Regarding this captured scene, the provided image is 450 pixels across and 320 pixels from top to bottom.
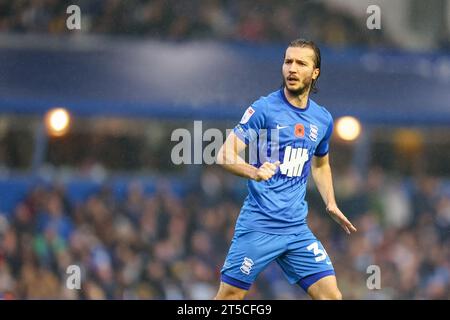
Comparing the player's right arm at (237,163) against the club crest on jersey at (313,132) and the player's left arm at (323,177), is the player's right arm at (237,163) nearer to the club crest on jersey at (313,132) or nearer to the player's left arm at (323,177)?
the club crest on jersey at (313,132)

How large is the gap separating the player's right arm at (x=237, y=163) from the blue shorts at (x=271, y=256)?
0.63 meters

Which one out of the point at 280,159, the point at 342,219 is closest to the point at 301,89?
the point at 280,159

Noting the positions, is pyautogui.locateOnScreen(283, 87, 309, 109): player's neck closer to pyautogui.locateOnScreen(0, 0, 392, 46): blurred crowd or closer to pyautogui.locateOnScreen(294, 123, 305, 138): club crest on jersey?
pyautogui.locateOnScreen(294, 123, 305, 138): club crest on jersey

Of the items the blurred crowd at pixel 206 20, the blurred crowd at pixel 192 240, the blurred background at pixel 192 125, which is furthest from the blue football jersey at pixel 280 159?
the blurred crowd at pixel 206 20

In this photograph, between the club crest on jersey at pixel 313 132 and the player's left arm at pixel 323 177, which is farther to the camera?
the player's left arm at pixel 323 177

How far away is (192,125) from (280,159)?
9802 mm

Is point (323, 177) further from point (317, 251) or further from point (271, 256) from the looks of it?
point (271, 256)

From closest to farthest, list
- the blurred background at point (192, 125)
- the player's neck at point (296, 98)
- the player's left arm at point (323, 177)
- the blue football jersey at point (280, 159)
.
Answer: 1. the blue football jersey at point (280, 159)
2. the player's neck at point (296, 98)
3. the player's left arm at point (323, 177)
4. the blurred background at point (192, 125)

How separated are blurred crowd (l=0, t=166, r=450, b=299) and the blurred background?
3 cm

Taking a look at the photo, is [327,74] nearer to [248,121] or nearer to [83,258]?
[83,258]

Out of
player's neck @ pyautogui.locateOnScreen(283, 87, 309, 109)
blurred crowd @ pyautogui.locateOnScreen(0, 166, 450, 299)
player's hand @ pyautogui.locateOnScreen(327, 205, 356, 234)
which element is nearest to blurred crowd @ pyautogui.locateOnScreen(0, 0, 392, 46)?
blurred crowd @ pyautogui.locateOnScreen(0, 166, 450, 299)

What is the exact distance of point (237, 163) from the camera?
7.53 m

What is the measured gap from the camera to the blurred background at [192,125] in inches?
640

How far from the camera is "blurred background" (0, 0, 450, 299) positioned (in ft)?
53.3
